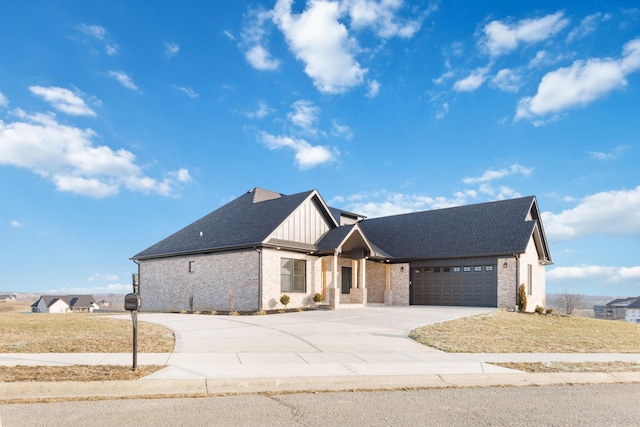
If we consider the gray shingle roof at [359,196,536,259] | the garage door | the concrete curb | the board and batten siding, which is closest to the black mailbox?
the concrete curb

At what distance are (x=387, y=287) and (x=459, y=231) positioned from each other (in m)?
6.05

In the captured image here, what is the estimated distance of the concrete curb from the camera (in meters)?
7.17

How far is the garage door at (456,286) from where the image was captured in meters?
27.5

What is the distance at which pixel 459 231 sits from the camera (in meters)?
30.4

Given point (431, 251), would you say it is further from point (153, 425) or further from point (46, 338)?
point (153, 425)

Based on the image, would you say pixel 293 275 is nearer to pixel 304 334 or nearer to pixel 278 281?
pixel 278 281

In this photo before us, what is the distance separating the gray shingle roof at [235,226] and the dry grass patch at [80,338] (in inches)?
373

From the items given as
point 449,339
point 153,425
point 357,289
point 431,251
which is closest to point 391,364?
point 449,339

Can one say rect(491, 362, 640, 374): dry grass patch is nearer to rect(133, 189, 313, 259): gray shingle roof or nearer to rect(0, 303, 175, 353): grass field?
rect(0, 303, 175, 353): grass field

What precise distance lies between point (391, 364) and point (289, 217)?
51.8 ft

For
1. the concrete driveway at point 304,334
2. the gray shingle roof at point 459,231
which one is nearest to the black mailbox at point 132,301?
the concrete driveway at point 304,334

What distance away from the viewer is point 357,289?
91.6 feet

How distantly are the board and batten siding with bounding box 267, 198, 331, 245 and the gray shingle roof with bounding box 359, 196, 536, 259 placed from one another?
263 inches

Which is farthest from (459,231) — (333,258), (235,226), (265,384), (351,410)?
(351,410)
